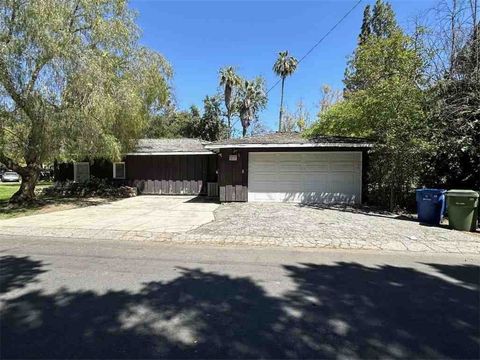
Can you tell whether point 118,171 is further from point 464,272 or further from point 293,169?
point 464,272

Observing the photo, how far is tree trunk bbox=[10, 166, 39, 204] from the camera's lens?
46.6 ft

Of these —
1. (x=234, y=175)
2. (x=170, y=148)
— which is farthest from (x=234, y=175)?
(x=170, y=148)

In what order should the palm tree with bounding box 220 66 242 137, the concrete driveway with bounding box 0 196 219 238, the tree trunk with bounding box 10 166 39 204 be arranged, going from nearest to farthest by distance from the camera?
the concrete driveway with bounding box 0 196 219 238, the tree trunk with bounding box 10 166 39 204, the palm tree with bounding box 220 66 242 137

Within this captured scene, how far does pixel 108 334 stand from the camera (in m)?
3.39

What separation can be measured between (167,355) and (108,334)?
0.74 metres

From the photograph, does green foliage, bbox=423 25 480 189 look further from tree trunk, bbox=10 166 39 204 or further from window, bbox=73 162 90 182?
window, bbox=73 162 90 182

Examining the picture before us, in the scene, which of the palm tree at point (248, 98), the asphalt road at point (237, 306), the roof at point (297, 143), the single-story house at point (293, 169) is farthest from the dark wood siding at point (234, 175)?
the palm tree at point (248, 98)

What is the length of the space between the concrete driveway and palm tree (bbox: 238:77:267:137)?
1054 inches

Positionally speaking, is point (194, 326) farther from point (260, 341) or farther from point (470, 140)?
point (470, 140)

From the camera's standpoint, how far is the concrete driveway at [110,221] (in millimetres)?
9031

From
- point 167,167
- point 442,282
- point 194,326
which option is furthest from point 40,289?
point 167,167

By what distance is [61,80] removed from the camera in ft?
41.3

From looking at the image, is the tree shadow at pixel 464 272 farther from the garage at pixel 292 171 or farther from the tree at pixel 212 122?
the tree at pixel 212 122

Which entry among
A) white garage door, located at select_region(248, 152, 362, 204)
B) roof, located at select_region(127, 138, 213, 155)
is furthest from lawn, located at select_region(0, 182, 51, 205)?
white garage door, located at select_region(248, 152, 362, 204)
